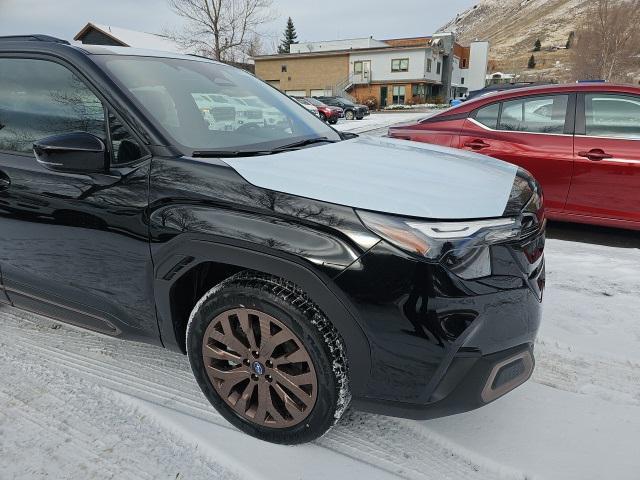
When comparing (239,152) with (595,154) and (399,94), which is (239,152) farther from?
(399,94)

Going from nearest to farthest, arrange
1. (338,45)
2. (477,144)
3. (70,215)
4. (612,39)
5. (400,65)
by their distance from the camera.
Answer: (70,215), (477,144), (612,39), (400,65), (338,45)

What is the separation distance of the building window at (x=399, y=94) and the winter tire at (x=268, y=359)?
4760cm

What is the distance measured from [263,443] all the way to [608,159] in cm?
379

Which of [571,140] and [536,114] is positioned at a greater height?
[536,114]

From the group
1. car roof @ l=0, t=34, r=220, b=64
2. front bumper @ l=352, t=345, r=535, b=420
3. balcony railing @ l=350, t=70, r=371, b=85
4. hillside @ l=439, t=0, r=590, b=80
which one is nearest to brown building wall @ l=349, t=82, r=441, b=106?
balcony railing @ l=350, t=70, r=371, b=85

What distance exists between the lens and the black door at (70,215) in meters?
2.04

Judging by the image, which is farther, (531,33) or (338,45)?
(531,33)

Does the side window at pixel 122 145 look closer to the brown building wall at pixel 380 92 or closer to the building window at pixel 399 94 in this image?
the brown building wall at pixel 380 92

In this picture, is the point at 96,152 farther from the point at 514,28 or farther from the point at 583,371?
the point at 514,28

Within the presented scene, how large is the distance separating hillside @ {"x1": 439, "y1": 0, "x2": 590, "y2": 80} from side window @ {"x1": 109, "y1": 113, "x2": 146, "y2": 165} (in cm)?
9382

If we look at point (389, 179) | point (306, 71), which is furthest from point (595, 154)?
point (306, 71)

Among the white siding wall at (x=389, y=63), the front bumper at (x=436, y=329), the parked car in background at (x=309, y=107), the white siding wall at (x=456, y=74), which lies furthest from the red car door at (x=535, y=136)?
the white siding wall at (x=456, y=74)

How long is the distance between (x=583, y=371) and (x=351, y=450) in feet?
4.59

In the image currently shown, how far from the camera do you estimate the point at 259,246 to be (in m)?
1.76
